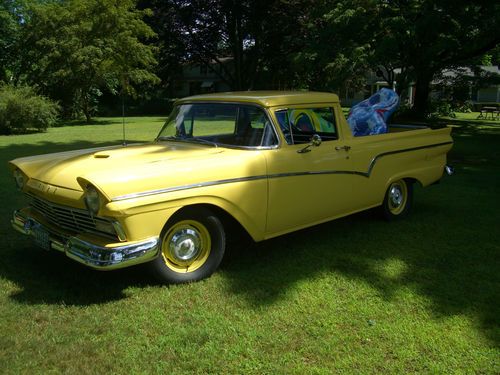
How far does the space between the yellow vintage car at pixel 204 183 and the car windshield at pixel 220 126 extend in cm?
1

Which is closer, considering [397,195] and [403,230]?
[403,230]

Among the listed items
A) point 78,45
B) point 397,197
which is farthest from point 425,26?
point 78,45

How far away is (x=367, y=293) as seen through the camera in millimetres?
3906

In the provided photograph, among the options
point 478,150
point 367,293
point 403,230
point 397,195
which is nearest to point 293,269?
point 367,293

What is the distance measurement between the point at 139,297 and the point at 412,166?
3.72 m

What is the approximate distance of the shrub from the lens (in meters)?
17.4

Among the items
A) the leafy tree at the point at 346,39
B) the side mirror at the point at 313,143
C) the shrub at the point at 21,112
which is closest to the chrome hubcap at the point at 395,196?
the side mirror at the point at 313,143

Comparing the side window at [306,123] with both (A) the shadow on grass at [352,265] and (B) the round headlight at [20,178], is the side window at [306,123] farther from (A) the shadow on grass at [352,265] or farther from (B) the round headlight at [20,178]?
(B) the round headlight at [20,178]

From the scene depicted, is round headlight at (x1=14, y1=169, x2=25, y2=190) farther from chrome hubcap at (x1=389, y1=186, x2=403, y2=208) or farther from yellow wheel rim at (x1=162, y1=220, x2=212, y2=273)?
chrome hubcap at (x1=389, y1=186, x2=403, y2=208)

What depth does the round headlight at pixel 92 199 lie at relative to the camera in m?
3.42

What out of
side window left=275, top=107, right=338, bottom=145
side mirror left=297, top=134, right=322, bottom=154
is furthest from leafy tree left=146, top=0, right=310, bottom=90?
side mirror left=297, top=134, right=322, bottom=154

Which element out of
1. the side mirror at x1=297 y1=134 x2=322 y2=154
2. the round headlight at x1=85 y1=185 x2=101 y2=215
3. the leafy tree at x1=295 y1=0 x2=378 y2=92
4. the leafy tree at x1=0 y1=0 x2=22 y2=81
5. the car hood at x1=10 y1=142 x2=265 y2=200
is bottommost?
the round headlight at x1=85 y1=185 x2=101 y2=215

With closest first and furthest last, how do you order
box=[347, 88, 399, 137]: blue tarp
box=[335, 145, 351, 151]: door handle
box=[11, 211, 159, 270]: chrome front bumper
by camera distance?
1. box=[11, 211, 159, 270]: chrome front bumper
2. box=[335, 145, 351, 151]: door handle
3. box=[347, 88, 399, 137]: blue tarp

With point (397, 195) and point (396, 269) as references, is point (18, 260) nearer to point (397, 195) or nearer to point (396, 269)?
point (396, 269)
